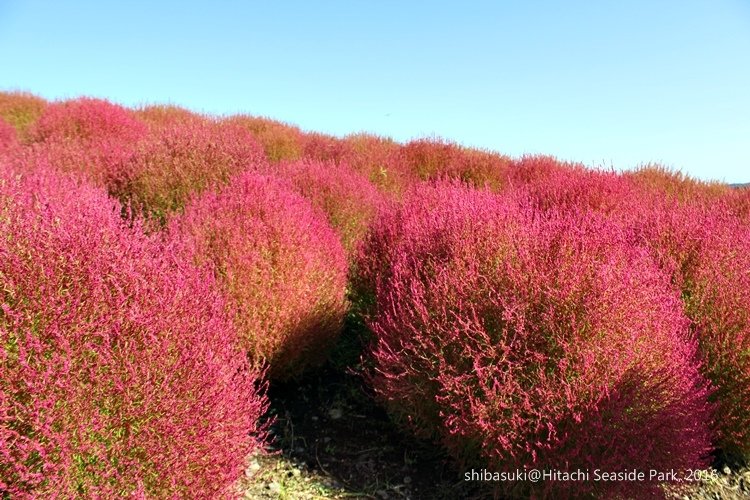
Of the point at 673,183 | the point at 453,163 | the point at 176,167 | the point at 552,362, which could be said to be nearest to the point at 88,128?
the point at 176,167

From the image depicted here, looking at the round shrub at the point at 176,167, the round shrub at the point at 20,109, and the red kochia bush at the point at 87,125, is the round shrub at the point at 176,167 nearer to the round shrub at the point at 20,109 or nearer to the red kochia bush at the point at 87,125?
the red kochia bush at the point at 87,125

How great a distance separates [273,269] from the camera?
3332 mm

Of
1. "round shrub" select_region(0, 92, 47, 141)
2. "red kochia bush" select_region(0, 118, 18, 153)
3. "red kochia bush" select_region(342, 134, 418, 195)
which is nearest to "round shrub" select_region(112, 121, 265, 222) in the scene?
"red kochia bush" select_region(342, 134, 418, 195)

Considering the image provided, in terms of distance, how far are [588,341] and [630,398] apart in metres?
Answer: 0.33

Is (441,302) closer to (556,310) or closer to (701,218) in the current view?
(556,310)

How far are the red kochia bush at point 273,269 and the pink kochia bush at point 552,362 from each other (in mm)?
761

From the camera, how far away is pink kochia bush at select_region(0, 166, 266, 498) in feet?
5.47

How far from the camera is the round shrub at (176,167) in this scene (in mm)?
5367

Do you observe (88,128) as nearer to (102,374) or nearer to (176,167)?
(176,167)

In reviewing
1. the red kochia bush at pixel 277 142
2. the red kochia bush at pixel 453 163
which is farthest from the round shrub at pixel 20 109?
the red kochia bush at pixel 453 163

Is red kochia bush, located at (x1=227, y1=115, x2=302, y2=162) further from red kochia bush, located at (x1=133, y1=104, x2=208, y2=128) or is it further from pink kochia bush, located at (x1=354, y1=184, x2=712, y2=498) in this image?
pink kochia bush, located at (x1=354, y1=184, x2=712, y2=498)

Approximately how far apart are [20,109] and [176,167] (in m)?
9.57

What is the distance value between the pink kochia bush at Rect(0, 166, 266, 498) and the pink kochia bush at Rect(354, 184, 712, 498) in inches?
41.5

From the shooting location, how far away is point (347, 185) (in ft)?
17.8
